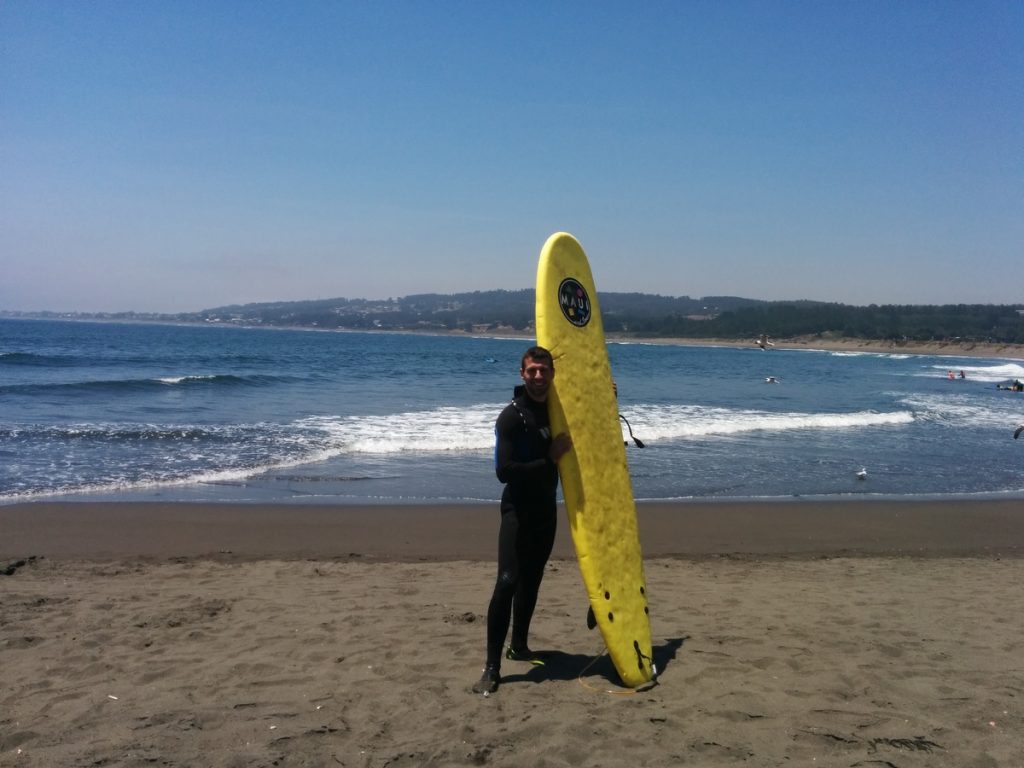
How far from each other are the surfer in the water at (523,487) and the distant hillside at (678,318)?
84.9 m

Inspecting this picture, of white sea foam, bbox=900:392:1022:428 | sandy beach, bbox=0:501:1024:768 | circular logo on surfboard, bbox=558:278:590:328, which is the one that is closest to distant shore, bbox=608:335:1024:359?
white sea foam, bbox=900:392:1022:428

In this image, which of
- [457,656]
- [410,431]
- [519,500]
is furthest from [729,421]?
[519,500]

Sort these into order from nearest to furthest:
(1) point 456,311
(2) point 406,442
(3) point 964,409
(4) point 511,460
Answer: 1. (4) point 511,460
2. (2) point 406,442
3. (3) point 964,409
4. (1) point 456,311

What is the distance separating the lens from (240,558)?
22.6 ft

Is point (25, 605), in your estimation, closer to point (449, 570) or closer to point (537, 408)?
point (449, 570)

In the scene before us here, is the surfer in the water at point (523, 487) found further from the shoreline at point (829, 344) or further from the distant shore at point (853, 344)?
the distant shore at point (853, 344)

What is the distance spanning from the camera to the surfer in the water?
3822 mm

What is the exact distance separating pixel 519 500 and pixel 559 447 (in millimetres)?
321

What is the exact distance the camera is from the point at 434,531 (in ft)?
26.6

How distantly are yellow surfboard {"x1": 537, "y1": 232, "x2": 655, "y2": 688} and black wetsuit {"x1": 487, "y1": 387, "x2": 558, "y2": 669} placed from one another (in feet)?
0.49

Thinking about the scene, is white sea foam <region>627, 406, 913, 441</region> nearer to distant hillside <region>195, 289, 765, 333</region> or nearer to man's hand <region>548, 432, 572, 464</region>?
man's hand <region>548, 432, 572, 464</region>

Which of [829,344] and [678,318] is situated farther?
[678,318]

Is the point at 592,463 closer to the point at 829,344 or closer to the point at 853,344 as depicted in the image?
the point at 853,344

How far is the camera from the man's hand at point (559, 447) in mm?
3908
